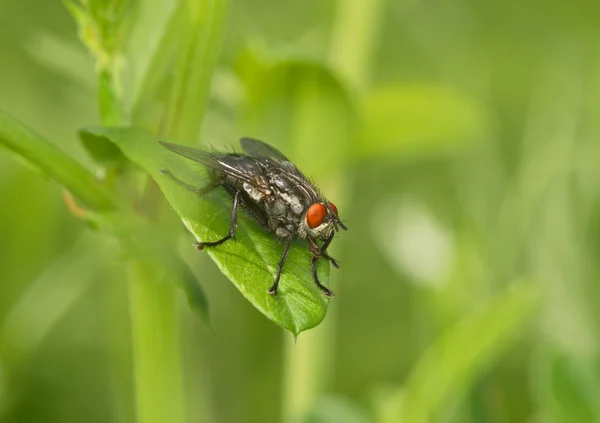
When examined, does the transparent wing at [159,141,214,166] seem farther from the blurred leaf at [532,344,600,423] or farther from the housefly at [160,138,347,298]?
the blurred leaf at [532,344,600,423]

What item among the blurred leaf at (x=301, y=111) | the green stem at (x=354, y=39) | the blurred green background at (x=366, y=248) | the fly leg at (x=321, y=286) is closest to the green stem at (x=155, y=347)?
the blurred green background at (x=366, y=248)

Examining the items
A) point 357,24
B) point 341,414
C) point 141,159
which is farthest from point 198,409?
point 141,159

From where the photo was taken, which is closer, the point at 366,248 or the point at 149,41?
the point at 149,41

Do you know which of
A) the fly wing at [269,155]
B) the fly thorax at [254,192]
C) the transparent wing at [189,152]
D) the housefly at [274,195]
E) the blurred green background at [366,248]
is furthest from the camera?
the blurred green background at [366,248]

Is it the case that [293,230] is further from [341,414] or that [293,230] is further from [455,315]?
[455,315]

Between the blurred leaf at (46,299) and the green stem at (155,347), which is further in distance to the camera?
the blurred leaf at (46,299)

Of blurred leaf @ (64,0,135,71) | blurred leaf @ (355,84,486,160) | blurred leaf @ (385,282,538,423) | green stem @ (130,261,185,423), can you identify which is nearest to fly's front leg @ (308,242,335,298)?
green stem @ (130,261,185,423)

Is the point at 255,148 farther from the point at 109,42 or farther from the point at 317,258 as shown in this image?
the point at 109,42

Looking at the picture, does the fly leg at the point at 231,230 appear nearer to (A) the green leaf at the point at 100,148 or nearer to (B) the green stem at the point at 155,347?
(B) the green stem at the point at 155,347

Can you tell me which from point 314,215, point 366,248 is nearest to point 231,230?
point 314,215
